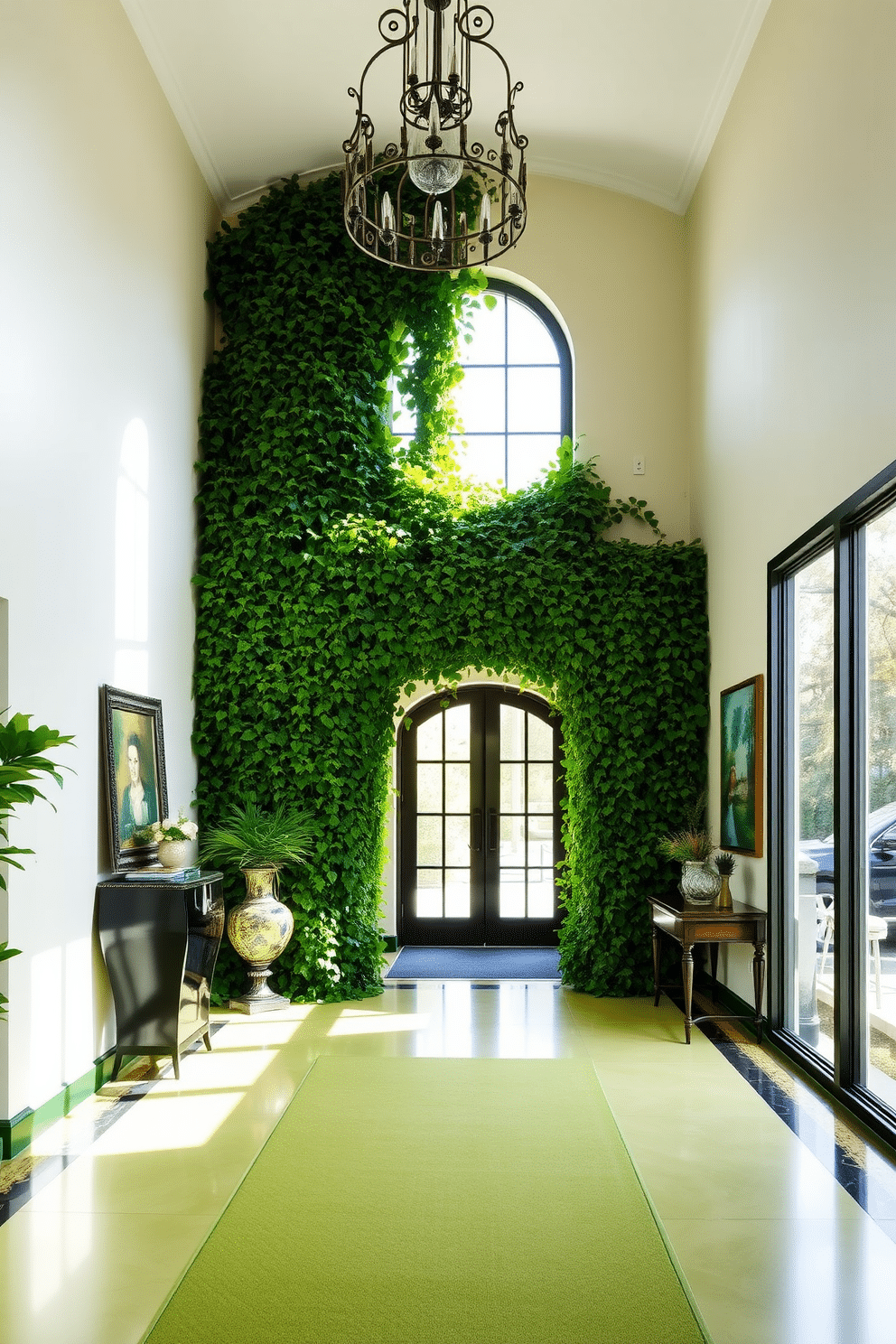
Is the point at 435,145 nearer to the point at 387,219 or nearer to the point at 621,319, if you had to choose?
the point at 387,219

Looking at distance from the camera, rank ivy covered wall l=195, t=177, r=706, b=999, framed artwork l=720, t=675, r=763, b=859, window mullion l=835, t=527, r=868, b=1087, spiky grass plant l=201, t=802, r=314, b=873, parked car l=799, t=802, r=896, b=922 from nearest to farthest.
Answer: parked car l=799, t=802, r=896, b=922
window mullion l=835, t=527, r=868, b=1087
framed artwork l=720, t=675, r=763, b=859
spiky grass plant l=201, t=802, r=314, b=873
ivy covered wall l=195, t=177, r=706, b=999

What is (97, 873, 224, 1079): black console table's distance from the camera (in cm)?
556

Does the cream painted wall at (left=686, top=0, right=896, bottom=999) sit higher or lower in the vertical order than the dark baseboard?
higher

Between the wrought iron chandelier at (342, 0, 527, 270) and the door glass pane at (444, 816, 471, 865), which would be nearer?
the wrought iron chandelier at (342, 0, 527, 270)

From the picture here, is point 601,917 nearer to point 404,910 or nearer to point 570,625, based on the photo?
point 570,625

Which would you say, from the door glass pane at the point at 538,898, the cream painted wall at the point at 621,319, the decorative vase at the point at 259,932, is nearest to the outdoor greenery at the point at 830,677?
the cream painted wall at the point at 621,319

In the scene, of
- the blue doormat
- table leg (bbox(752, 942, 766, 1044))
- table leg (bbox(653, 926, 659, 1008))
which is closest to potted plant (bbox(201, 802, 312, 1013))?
the blue doormat

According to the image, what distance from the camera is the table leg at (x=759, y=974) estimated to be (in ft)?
20.3

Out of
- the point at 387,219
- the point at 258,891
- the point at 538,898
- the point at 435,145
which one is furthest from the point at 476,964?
the point at 435,145

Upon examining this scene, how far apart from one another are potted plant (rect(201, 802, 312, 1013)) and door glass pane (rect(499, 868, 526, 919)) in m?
2.99

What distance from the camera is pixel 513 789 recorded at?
32.6 feet

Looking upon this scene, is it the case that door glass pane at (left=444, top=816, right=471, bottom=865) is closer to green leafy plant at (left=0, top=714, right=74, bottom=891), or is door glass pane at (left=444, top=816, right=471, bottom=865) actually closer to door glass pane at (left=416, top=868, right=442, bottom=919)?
door glass pane at (left=416, top=868, right=442, bottom=919)

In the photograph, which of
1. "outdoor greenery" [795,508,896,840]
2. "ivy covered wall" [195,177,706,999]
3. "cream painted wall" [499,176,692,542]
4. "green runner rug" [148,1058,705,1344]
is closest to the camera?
"green runner rug" [148,1058,705,1344]

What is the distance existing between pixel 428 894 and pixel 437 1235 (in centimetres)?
625
